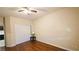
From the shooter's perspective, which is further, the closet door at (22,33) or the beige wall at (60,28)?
the closet door at (22,33)

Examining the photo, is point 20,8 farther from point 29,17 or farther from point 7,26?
point 7,26

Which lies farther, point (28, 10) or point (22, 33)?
point (22, 33)

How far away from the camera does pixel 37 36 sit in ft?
5.06

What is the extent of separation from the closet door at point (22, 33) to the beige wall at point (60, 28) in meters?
0.15

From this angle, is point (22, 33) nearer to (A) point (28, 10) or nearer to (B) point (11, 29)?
(B) point (11, 29)

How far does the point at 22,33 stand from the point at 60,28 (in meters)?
0.69

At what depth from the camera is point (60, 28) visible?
1.43m

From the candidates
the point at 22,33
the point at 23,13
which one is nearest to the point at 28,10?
the point at 23,13

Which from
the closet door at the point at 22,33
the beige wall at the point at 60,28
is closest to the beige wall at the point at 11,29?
the closet door at the point at 22,33

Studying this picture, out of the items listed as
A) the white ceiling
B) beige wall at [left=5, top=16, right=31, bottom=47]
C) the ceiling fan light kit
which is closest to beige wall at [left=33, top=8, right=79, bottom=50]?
the white ceiling

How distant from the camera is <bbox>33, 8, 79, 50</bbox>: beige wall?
4.48ft

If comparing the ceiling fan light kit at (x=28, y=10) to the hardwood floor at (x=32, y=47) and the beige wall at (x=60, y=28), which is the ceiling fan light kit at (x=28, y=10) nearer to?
the beige wall at (x=60, y=28)

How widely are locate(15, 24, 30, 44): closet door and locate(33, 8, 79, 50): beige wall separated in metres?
0.15

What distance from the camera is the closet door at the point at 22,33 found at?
1477 millimetres
